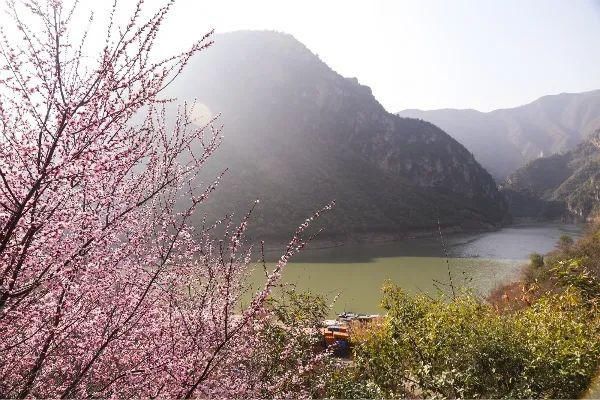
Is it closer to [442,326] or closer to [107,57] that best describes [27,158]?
[107,57]

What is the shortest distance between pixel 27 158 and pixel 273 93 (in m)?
132

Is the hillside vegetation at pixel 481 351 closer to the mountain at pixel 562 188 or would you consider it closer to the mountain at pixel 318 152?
the mountain at pixel 318 152

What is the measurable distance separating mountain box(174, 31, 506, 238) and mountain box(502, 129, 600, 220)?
14.5m

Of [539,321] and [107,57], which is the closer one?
[107,57]

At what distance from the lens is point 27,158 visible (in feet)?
7.15

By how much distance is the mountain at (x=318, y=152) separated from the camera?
90.4 m

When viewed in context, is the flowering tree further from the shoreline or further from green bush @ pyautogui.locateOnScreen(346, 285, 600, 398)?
the shoreline

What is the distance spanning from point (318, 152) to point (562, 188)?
9524 cm

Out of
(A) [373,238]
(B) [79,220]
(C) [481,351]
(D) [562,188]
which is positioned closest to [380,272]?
(C) [481,351]

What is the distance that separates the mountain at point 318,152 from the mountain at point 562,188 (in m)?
14.5

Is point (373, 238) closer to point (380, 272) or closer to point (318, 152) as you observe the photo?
point (380, 272)

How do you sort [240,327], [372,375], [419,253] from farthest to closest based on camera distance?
[419,253]
[372,375]
[240,327]

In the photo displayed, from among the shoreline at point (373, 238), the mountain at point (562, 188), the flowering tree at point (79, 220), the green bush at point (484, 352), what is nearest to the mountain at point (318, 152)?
the shoreline at point (373, 238)

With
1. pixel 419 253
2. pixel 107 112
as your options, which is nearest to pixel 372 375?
pixel 107 112
